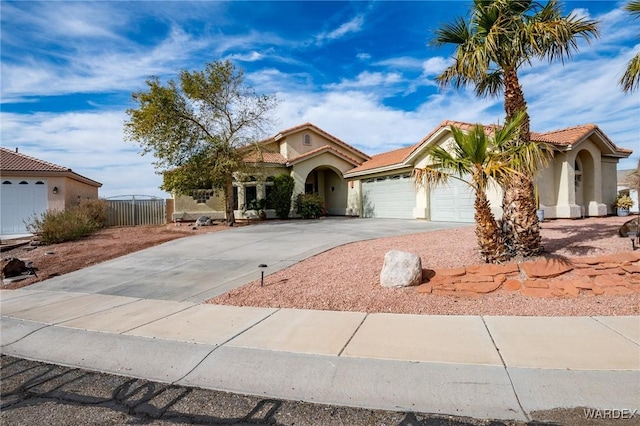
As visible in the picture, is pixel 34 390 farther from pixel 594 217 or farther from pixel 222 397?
pixel 594 217

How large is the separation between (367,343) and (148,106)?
1647 centimetres

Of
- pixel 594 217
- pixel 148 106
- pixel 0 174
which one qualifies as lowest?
pixel 594 217

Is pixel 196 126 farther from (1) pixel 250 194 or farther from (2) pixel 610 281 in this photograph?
(2) pixel 610 281

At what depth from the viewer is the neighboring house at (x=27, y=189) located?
18.9 m

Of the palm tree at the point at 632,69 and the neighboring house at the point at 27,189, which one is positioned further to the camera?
the neighboring house at the point at 27,189

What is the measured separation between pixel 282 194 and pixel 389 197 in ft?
21.7

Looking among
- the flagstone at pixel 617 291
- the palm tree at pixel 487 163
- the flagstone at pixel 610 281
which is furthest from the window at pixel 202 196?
the flagstone at pixel 617 291

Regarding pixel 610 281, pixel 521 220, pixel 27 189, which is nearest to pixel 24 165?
pixel 27 189

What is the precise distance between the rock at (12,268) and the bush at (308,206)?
592 inches

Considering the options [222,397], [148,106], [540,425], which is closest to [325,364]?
[222,397]

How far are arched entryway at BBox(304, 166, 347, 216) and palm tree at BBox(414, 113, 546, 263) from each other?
1844 centimetres

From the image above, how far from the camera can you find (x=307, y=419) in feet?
10.8

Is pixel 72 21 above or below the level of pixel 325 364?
above

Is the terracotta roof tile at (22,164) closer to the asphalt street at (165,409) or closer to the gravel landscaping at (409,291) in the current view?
the gravel landscaping at (409,291)
